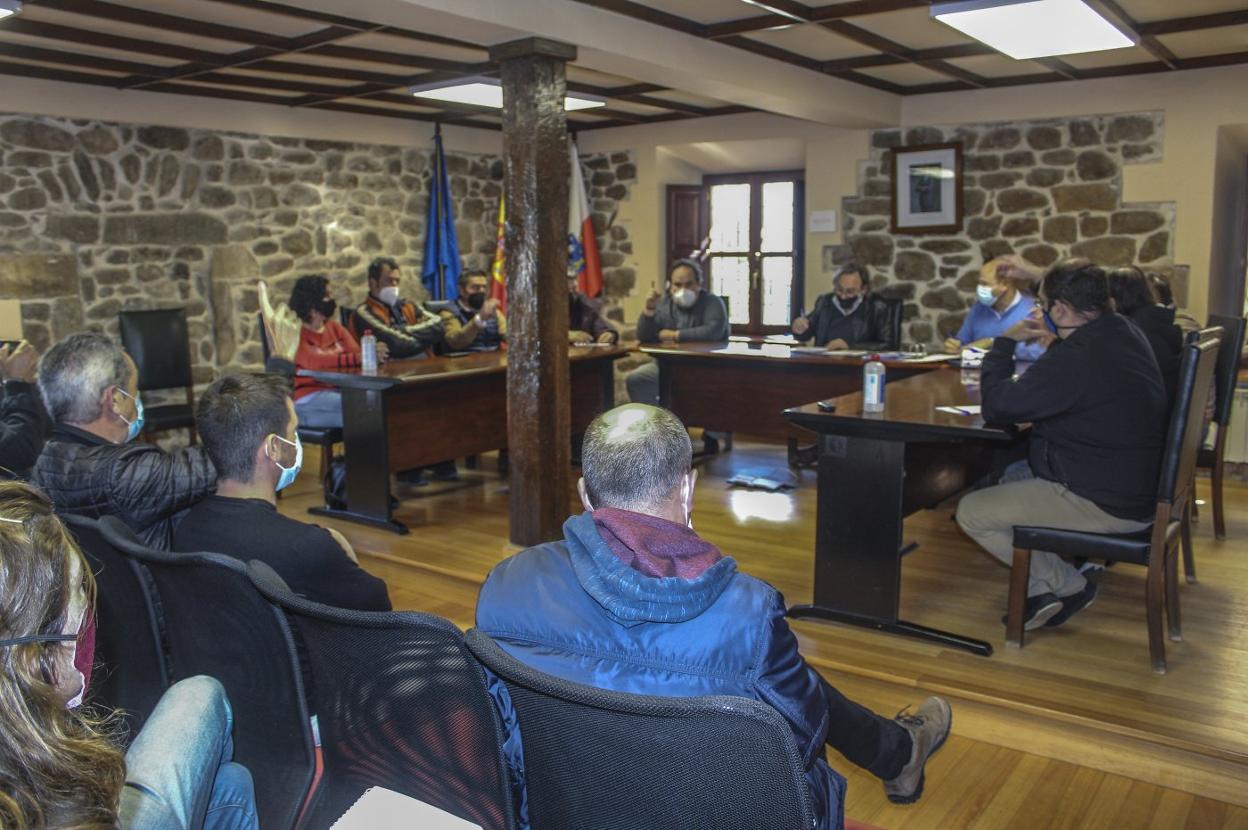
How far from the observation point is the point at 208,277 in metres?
6.63

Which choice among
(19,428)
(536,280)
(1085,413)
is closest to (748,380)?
(536,280)

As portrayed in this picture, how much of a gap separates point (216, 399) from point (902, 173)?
5676mm

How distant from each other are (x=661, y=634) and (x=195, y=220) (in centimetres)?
609

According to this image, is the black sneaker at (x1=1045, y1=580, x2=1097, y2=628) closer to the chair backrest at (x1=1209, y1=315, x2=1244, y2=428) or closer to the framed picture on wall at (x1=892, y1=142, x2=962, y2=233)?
the chair backrest at (x1=1209, y1=315, x2=1244, y2=428)

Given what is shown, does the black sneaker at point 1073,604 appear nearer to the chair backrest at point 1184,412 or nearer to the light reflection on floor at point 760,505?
the chair backrest at point 1184,412

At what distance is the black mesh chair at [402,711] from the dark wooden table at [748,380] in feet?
13.2

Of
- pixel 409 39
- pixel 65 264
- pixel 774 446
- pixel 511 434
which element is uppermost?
pixel 409 39

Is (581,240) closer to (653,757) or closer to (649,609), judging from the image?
(649,609)

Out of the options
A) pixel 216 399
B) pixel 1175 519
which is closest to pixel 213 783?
pixel 216 399

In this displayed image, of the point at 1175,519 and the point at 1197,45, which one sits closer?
the point at 1175,519

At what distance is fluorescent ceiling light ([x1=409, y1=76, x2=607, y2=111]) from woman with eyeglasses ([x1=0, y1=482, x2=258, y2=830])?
4.84 m

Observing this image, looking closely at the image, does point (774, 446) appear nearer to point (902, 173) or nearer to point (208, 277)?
point (902, 173)

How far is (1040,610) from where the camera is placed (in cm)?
334

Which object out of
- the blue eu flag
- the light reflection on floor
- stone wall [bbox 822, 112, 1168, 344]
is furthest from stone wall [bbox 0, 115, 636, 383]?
the light reflection on floor
